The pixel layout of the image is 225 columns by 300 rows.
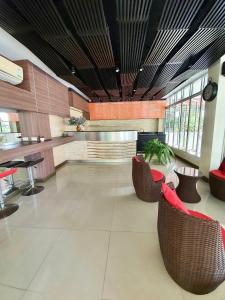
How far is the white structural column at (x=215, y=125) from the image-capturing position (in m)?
3.55

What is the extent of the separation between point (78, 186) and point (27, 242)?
1829mm

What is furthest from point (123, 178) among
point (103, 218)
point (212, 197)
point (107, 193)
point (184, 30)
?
point (184, 30)

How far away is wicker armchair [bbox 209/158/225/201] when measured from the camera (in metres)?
2.87

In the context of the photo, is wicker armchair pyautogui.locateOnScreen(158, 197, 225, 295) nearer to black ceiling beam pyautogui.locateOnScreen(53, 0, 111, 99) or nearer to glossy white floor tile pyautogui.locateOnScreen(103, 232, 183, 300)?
glossy white floor tile pyautogui.locateOnScreen(103, 232, 183, 300)

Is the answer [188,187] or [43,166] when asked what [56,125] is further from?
[188,187]

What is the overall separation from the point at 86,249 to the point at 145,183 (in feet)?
4.84

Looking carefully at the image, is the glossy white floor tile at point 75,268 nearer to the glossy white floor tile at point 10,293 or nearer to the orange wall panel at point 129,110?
the glossy white floor tile at point 10,293

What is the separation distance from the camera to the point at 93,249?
1.84 m

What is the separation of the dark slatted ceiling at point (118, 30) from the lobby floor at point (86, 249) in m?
3.07

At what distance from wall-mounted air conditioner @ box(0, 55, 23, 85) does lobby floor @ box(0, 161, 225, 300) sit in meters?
2.48

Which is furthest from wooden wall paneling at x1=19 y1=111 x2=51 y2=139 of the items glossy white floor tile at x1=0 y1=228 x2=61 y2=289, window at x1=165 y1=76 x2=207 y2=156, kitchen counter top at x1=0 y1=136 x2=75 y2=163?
window at x1=165 y1=76 x2=207 y2=156

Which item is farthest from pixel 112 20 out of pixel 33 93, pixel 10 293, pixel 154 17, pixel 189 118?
pixel 189 118

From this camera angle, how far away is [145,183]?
9.14 ft

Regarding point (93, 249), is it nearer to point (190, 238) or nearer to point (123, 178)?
point (190, 238)
